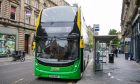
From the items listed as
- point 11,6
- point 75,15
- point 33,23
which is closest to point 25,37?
point 33,23

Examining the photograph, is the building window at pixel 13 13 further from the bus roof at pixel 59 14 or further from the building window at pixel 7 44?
the bus roof at pixel 59 14

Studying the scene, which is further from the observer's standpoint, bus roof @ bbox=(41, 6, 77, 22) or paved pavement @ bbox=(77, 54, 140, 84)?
bus roof @ bbox=(41, 6, 77, 22)

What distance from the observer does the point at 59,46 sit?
14.1 meters

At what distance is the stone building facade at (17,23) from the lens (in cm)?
3847

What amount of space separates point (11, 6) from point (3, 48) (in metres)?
7.00

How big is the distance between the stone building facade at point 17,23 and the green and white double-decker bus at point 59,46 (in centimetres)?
2396

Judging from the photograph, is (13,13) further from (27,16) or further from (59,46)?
(59,46)

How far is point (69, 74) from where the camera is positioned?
1372cm

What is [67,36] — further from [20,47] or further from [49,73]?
[20,47]

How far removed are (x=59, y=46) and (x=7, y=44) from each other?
27130mm

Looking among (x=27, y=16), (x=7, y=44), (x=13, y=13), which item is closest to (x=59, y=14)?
(x=7, y=44)

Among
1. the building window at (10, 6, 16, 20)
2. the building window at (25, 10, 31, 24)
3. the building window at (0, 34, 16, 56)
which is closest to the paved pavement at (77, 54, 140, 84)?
the building window at (0, 34, 16, 56)

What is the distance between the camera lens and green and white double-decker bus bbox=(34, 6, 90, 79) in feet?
45.2

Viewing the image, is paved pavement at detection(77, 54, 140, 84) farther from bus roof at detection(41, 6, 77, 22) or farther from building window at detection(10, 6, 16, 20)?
building window at detection(10, 6, 16, 20)
